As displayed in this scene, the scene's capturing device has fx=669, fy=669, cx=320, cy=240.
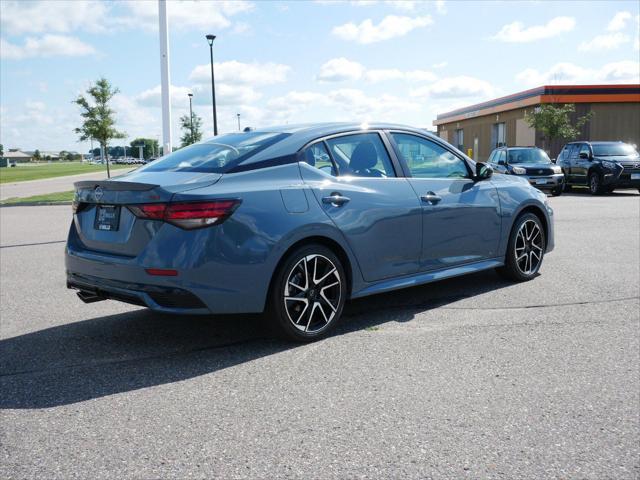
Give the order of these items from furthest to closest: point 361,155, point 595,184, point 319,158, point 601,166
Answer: point 595,184, point 601,166, point 361,155, point 319,158

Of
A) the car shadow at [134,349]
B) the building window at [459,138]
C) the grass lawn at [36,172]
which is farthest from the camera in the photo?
the building window at [459,138]

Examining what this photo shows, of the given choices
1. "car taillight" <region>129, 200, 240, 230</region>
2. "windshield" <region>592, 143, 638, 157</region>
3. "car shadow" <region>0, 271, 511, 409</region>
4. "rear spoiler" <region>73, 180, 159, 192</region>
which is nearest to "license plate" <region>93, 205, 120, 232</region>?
"rear spoiler" <region>73, 180, 159, 192</region>

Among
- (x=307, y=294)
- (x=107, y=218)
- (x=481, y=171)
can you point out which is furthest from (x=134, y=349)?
(x=481, y=171)

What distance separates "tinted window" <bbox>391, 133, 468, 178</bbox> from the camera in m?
5.71

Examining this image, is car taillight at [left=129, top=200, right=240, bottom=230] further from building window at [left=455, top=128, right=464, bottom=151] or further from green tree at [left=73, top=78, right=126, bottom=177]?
building window at [left=455, top=128, right=464, bottom=151]

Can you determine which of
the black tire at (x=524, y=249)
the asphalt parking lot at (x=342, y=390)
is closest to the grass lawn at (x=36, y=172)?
the black tire at (x=524, y=249)

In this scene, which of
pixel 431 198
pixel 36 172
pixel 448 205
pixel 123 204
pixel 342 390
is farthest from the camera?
pixel 36 172

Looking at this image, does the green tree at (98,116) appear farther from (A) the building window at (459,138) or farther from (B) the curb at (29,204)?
(A) the building window at (459,138)

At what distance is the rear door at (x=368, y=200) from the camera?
496 cm

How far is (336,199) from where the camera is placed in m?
4.93

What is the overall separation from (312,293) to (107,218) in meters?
1.53

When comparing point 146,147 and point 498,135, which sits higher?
point 146,147

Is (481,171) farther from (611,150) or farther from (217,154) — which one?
(611,150)

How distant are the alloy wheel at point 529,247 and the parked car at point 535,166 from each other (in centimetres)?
1398
